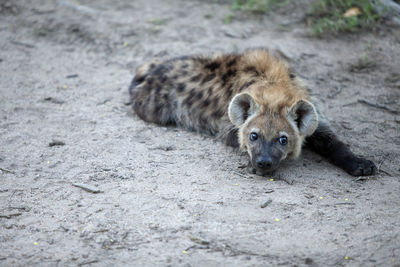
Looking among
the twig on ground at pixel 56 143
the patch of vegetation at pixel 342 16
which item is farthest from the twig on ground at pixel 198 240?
the patch of vegetation at pixel 342 16

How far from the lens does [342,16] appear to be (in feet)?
16.4

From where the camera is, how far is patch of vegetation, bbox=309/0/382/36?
4848 millimetres

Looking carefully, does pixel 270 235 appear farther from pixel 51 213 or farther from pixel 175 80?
pixel 175 80

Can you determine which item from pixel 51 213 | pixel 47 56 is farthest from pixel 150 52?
pixel 51 213

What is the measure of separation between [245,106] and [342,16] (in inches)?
99.3

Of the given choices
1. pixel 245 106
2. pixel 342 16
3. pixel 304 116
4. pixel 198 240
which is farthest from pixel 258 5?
pixel 198 240

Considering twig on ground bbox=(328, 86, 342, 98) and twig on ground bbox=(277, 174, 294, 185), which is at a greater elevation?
twig on ground bbox=(328, 86, 342, 98)

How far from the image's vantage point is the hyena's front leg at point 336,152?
9.55 ft

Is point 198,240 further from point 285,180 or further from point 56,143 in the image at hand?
point 56,143

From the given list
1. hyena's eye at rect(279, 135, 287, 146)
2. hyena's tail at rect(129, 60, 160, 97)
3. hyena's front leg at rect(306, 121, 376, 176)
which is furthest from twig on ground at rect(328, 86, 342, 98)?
hyena's tail at rect(129, 60, 160, 97)

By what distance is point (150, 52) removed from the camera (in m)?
4.90

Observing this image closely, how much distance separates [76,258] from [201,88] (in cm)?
197

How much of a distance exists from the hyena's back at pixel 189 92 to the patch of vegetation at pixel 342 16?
5.67 ft

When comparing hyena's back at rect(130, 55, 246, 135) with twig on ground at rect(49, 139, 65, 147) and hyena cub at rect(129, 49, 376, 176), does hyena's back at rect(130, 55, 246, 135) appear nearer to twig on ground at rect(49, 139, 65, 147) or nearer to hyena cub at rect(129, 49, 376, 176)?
hyena cub at rect(129, 49, 376, 176)
